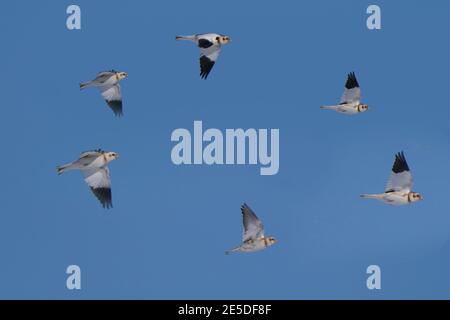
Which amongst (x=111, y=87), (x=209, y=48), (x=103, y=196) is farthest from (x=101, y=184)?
(x=209, y=48)

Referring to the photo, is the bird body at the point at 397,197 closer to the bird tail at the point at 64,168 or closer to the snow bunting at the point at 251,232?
the snow bunting at the point at 251,232

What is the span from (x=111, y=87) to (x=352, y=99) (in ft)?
18.2

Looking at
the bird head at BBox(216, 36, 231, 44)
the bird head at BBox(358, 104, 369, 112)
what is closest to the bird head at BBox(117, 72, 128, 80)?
the bird head at BBox(216, 36, 231, 44)

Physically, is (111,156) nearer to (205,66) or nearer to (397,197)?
(205,66)

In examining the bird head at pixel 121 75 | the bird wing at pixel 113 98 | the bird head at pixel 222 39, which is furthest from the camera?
the bird wing at pixel 113 98

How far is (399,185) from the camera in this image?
24.6m

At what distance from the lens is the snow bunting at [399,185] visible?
24.4 metres

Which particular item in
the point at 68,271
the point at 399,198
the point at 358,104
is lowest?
the point at 68,271

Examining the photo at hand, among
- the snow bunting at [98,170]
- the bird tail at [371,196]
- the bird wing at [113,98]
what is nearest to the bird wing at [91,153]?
the snow bunting at [98,170]

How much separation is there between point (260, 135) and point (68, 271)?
4917 millimetres

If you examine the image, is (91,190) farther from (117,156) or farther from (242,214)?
(242,214)

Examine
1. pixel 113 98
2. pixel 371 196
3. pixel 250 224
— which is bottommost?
pixel 250 224

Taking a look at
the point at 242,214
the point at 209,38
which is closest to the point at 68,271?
the point at 242,214

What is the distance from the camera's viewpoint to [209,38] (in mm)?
24953
